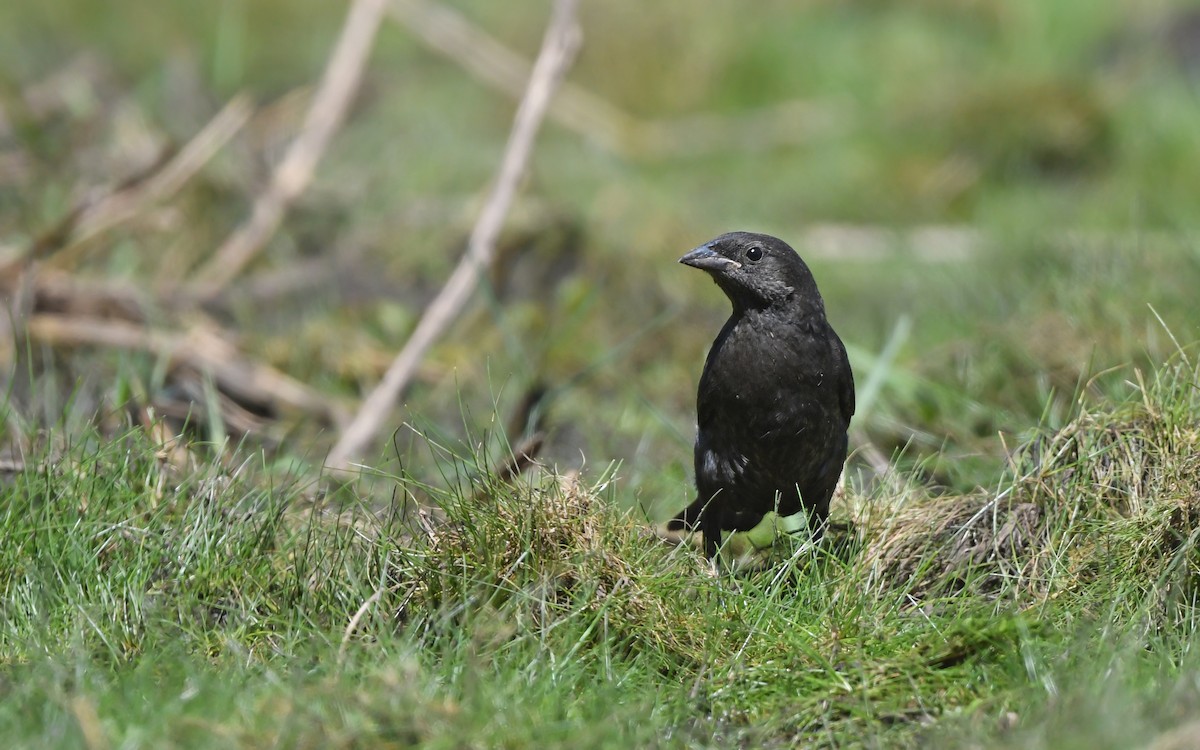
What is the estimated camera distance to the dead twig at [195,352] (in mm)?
5188

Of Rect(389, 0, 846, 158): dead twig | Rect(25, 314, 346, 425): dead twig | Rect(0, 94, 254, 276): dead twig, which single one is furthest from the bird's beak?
Rect(389, 0, 846, 158): dead twig

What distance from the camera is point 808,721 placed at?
2.72m

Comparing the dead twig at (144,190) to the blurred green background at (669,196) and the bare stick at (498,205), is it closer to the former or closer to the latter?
the blurred green background at (669,196)

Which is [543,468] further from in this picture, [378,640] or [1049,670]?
[1049,670]

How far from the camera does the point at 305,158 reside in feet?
20.8

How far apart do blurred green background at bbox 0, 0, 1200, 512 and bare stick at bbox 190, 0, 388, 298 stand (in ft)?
0.66

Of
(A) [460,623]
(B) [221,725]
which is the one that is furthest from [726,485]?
(B) [221,725]

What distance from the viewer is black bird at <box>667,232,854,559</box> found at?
3.55m

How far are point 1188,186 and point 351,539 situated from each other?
20.7 ft

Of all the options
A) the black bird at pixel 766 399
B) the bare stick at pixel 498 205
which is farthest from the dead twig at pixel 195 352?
the black bird at pixel 766 399

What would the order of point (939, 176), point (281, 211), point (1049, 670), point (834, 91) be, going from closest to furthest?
point (1049, 670) < point (281, 211) < point (939, 176) < point (834, 91)

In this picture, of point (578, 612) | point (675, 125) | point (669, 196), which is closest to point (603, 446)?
point (578, 612)

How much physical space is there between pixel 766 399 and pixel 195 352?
101 inches

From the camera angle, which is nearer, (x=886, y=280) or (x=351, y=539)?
(x=351, y=539)
